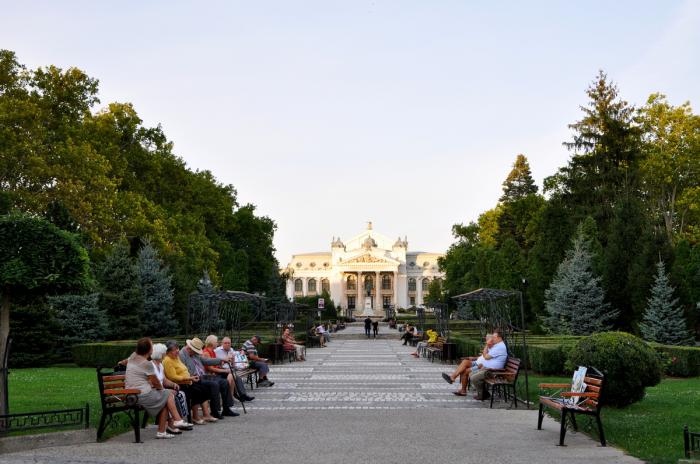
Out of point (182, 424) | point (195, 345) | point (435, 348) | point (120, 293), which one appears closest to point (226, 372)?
point (195, 345)

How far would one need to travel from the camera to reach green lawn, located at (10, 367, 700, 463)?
791 cm

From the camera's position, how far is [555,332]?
30859mm

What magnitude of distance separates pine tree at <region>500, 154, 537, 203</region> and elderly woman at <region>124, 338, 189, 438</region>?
68.6 m

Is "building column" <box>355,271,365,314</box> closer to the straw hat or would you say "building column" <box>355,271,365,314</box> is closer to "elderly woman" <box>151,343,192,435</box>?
the straw hat

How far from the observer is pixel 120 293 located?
26.5 metres

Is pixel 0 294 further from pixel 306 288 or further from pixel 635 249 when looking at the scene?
pixel 306 288

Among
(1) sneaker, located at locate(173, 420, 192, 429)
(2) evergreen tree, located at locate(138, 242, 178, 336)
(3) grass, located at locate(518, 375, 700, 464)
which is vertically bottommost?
(3) grass, located at locate(518, 375, 700, 464)

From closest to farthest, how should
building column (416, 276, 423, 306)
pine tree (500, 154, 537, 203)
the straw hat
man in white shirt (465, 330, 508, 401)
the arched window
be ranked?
the straw hat, man in white shirt (465, 330, 508, 401), pine tree (500, 154, 537, 203), the arched window, building column (416, 276, 423, 306)

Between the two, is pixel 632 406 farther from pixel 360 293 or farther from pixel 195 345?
pixel 360 293

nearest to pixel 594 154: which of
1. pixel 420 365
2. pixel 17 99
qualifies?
pixel 420 365

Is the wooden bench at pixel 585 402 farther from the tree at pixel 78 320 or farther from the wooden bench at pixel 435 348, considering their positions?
the tree at pixel 78 320

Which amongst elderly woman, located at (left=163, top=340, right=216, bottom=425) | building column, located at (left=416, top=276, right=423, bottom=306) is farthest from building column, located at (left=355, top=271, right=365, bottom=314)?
elderly woman, located at (left=163, top=340, right=216, bottom=425)

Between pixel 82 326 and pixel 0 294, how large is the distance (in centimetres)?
1553

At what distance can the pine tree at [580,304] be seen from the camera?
29.7 m
